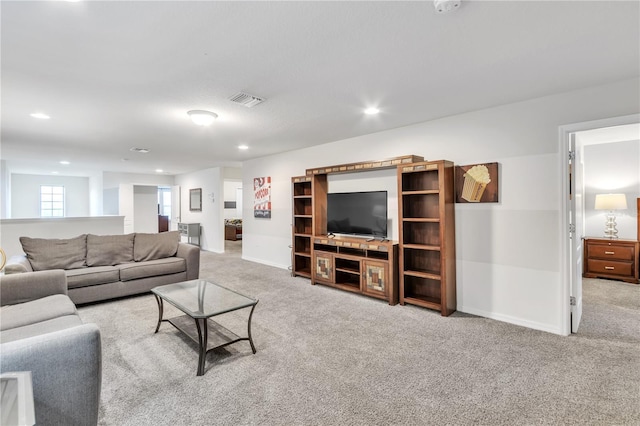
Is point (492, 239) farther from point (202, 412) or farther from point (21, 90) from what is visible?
point (21, 90)

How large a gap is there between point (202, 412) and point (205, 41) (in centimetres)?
238

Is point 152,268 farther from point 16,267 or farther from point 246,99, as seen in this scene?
point 246,99

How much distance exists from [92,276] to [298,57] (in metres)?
3.60

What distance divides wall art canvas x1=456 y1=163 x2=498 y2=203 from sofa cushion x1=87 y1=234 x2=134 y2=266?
14.9 feet

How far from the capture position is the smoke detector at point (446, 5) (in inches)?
63.3

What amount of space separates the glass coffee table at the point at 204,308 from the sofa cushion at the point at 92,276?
51.2 inches

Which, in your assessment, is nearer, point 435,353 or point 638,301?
point 435,353

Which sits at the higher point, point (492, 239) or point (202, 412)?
point (492, 239)

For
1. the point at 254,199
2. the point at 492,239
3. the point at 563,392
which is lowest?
the point at 563,392

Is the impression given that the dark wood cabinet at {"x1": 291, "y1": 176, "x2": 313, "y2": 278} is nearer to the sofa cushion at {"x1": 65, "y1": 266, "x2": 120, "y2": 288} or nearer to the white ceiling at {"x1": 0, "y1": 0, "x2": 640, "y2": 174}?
the white ceiling at {"x1": 0, "y1": 0, "x2": 640, "y2": 174}

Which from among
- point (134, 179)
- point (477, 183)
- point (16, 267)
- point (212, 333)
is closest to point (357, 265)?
point (477, 183)

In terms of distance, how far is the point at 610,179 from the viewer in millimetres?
5141

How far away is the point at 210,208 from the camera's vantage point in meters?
8.46

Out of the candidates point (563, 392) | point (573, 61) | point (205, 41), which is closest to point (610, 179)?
Result: point (573, 61)
